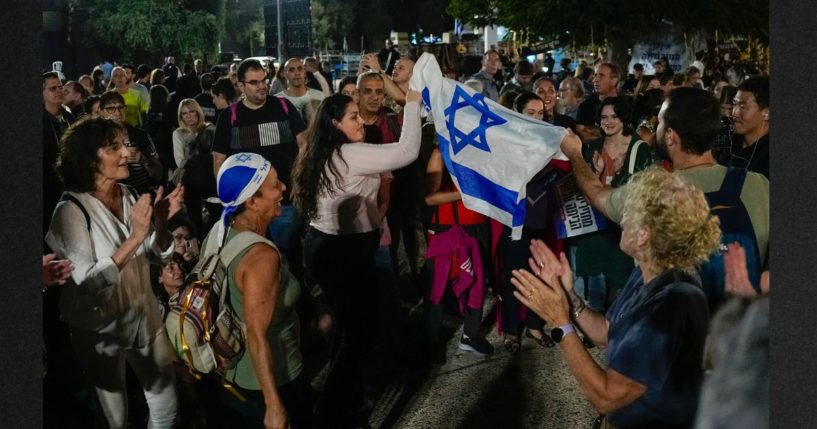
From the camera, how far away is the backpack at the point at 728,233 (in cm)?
399

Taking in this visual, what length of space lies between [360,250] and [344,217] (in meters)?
0.21

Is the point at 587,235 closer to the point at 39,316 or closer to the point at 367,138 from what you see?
the point at 367,138

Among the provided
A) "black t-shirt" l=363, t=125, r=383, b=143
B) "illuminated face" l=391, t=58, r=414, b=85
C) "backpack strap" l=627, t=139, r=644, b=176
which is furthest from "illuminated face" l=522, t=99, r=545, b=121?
"illuminated face" l=391, t=58, r=414, b=85

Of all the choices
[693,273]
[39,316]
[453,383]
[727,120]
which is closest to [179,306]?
[39,316]

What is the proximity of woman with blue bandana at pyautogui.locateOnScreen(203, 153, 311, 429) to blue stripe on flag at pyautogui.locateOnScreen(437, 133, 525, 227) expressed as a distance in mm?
1513

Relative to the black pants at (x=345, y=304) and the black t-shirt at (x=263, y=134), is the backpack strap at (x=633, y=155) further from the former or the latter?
the black t-shirt at (x=263, y=134)

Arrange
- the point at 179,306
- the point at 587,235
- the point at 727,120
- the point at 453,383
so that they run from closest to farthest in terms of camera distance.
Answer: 1. the point at 179,306
2. the point at 453,383
3. the point at 587,235
4. the point at 727,120

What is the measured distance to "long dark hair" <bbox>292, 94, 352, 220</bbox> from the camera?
211 inches

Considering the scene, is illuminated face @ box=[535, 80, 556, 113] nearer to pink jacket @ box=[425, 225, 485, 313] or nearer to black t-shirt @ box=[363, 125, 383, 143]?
black t-shirt @ box=[363, 125, 383, 143]

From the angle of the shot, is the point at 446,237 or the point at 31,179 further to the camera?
the point at 446,237

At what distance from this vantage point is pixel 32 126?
3.04 metres

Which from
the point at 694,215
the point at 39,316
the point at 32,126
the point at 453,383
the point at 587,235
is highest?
the point at 32,126

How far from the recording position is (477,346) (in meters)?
6.80

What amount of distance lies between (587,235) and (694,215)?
151 inches
